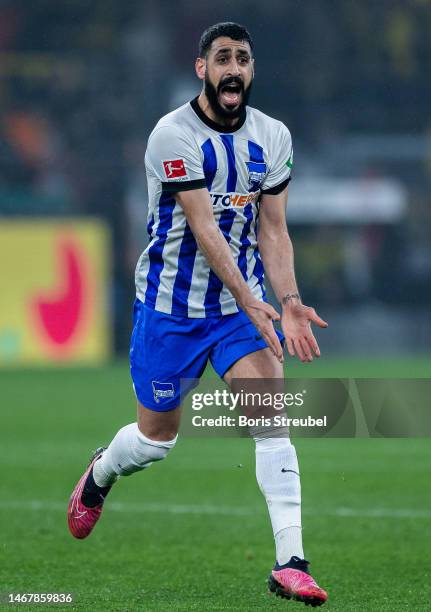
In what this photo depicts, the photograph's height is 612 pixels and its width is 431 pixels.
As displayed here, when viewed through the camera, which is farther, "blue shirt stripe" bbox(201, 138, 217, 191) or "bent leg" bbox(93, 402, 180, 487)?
"bent leg" bbox(93, 402, 180, 487)

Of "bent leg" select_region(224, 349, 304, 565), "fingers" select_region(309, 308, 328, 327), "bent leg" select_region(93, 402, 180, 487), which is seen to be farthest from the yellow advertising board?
"fingers" select_region(309, 308, 328, 327)

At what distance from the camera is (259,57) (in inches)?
920

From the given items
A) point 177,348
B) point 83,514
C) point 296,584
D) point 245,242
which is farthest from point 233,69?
point 83,514

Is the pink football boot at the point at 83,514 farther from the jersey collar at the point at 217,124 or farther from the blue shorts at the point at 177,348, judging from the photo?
the jersey collar at the point at 217,124

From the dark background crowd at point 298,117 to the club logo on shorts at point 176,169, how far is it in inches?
631

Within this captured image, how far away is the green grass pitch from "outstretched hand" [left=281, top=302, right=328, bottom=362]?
90 centimetres

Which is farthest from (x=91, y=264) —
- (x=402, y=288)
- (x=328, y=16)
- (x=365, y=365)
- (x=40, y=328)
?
(x=328, y=16)

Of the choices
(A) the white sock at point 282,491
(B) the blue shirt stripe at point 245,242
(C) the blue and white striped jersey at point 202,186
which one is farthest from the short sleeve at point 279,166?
(A) the white sock at point 282,491

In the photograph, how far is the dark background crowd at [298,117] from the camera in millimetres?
21766

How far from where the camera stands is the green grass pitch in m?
4.96

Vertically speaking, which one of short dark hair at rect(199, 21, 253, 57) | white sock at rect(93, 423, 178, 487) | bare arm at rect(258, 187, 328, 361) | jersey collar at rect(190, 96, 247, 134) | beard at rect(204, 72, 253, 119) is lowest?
white sock at rect(93, 423, 178, 487)

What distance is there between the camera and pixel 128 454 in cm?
527

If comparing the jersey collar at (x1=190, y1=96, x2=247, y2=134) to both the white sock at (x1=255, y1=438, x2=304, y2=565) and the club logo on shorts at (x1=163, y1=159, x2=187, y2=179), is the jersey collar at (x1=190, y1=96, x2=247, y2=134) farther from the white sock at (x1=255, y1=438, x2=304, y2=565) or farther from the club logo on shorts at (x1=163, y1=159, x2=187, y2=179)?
the white sock at (x1=255, y1=438, x2=304, y2=565)

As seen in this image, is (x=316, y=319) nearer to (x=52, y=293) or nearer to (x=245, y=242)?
(x=245, y=242)
